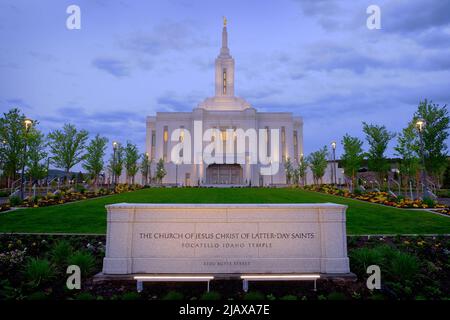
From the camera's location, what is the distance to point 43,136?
3109 centimetres

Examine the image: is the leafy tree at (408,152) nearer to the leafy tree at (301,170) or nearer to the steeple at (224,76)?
the leafy tree at (301,170)

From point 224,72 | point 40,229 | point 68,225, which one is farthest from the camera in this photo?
point 224,72

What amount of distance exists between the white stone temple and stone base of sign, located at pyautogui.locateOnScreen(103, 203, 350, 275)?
4897 centimetres

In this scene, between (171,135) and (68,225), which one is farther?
(171,135)

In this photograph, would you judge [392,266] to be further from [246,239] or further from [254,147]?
[254,147]

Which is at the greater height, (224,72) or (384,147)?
(224,72)

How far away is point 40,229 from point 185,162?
50880 millimetres

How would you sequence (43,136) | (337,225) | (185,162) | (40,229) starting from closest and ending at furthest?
(337,225) < (40,229) < (43,136) < (185,162)

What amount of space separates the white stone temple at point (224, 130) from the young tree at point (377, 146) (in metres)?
29.0

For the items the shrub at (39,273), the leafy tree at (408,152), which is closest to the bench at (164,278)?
the shrub at (39,273)

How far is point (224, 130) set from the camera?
62906 mm

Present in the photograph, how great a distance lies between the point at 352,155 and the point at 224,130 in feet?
116

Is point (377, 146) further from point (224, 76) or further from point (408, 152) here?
point (224, 76)
